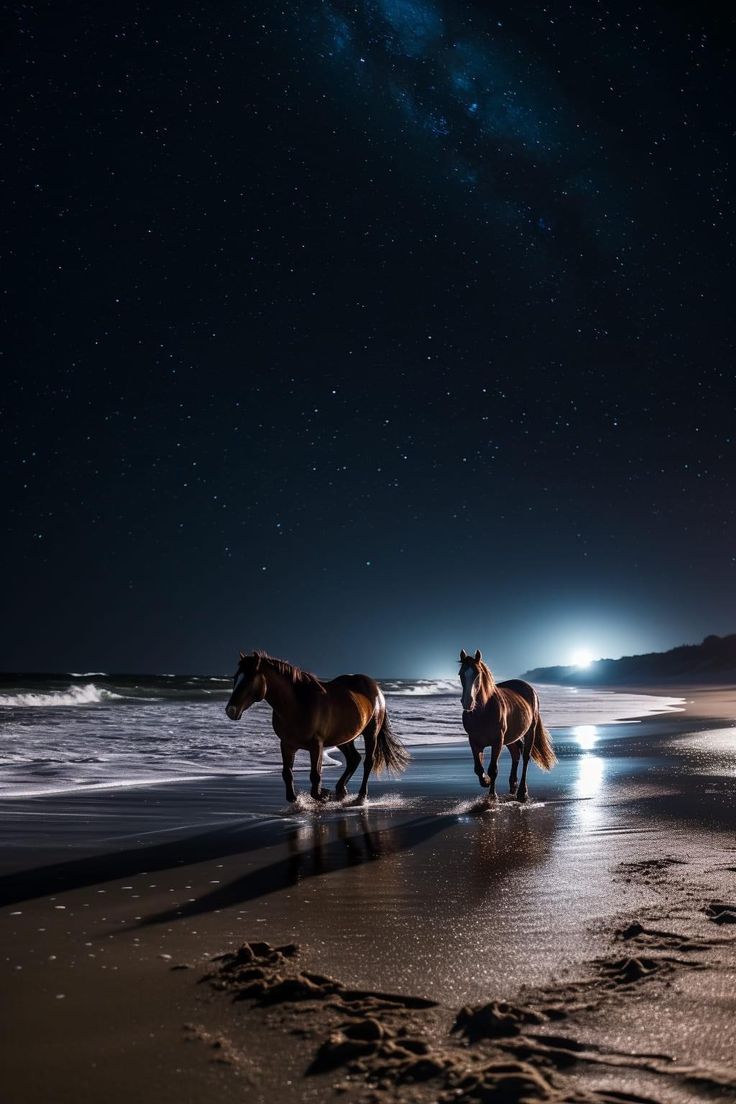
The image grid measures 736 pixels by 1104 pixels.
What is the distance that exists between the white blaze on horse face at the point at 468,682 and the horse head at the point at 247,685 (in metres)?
1.84

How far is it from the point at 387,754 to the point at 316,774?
161 centimetres

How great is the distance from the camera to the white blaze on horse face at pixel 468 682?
23.6 feet

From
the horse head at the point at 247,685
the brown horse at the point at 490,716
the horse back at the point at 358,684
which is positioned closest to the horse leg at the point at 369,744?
the horse back at the point at 358,684

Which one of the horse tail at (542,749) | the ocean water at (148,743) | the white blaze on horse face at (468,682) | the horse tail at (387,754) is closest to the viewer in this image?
the white blaze on horse face at (468,682)

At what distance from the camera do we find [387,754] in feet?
28.8

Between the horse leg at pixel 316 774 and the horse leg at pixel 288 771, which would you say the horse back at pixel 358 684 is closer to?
the horse leg at pixel 316 774

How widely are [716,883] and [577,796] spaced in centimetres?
381

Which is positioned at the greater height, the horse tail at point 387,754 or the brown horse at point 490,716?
the brown horse at point 490,716

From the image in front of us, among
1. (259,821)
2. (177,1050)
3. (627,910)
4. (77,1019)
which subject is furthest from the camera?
(259,821)

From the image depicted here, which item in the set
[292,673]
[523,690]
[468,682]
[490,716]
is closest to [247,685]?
[292,673]

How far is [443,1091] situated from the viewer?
177cm

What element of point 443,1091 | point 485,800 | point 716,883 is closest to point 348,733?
point 485,800

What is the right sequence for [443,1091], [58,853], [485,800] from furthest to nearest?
[485,800], [58,853], [443,1091]

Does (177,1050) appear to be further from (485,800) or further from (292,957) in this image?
(485,800)
